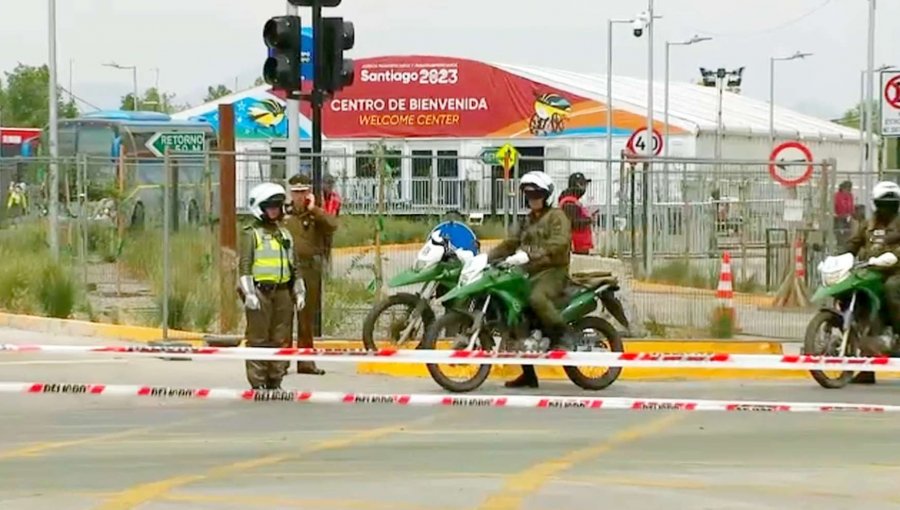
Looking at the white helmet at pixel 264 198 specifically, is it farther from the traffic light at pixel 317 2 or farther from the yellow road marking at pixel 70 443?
the traffic light at pixel 317 2

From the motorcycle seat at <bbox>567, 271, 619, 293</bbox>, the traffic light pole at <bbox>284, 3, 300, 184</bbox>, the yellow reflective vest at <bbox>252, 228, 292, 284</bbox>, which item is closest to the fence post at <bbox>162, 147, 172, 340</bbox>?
the traffic light pole at <bbox>284, 3, 300, 184</bbox>

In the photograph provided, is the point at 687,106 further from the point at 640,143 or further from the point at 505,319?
the point at 505,319

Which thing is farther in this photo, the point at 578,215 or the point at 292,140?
the point at 292,140

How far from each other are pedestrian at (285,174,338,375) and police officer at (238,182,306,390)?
0.75m

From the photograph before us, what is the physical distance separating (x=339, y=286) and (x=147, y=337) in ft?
7.06

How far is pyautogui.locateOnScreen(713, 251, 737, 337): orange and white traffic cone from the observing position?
56.0 ft

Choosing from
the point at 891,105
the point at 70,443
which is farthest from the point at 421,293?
the point at 891,105

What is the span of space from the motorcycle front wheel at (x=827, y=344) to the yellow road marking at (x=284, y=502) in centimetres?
676

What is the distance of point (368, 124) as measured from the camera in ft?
192

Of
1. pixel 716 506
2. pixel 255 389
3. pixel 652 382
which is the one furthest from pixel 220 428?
pixel 652 382

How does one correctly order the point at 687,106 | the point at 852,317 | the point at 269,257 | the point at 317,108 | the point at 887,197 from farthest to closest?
the point at 687,106 < the point at 317,108 < the point at 887,197 < the point at 852,317 < the point at 269,257

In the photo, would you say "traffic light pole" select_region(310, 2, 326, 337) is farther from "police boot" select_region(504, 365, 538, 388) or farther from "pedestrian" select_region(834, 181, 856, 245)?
"pedestrian" select_region(834, 181, 856, 245)

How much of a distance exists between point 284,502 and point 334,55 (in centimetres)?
812

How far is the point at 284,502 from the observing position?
8242mm
